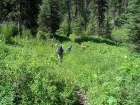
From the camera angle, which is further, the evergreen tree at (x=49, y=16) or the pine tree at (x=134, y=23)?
the evergreen tree at (x=49, y=16)

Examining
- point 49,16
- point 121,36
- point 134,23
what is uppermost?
point 49,16

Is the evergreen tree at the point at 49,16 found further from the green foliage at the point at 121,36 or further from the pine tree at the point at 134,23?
the pine tree at the point at 134,23

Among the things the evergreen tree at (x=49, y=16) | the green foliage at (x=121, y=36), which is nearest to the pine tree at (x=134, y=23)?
the green foliage at (x=121, y=36)

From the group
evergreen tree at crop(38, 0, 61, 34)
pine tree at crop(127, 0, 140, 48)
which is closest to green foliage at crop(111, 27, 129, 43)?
pine tree at crop(127, 0, 140, 48)

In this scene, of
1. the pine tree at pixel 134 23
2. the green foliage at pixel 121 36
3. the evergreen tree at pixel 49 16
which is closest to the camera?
the pine tree at pixel 134 23

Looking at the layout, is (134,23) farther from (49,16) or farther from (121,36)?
(49,16)

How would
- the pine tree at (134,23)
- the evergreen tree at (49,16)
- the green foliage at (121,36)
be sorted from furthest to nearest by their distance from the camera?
the evergreen tree at (49,16) < the green foliage at (121,36) < the pine tree at (134,23)

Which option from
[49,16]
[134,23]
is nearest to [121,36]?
[134,23]

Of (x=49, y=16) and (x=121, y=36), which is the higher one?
(x=49, y=16)

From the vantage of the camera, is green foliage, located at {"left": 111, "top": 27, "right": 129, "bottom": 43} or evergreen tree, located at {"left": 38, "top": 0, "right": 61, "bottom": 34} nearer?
green foliage, located at {"left": 111, "top": 27, "right": 129, "bottom": 43}

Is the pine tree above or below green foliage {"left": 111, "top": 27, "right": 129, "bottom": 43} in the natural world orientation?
above

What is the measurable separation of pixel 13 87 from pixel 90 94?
2.80 m

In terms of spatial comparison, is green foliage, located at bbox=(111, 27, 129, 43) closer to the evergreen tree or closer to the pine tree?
the pine tree

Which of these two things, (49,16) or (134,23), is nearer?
(134,23)
